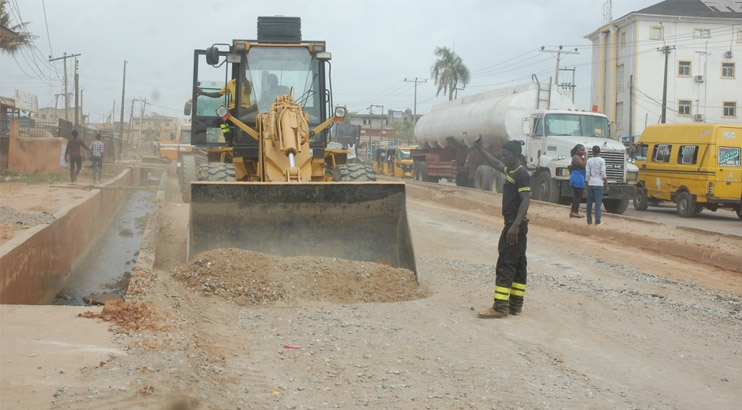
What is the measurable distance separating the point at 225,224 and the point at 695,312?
5.33m

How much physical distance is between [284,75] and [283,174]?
71.2 inches

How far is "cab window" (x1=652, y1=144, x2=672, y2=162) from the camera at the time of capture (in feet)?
71.2

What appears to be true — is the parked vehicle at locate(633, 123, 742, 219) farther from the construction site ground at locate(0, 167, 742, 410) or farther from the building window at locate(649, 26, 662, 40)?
the building window at locate(649, 26, 662, 40)

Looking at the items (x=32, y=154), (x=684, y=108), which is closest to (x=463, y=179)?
(x=32, y=154)

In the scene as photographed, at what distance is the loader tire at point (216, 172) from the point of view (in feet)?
34.3

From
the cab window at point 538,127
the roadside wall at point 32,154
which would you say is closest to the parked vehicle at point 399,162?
the roadside wall at point 32,154

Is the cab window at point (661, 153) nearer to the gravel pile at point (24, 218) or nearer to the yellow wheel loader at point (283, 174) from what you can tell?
the yellow wheel loader at point (283, 174)

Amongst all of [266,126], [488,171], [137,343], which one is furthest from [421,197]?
[137,343]

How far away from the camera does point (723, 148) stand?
19.9 m

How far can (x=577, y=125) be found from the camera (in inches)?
869

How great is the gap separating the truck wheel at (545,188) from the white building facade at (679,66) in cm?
3425

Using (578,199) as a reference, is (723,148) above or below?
above

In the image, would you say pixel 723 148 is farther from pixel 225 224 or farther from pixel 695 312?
pixel 225 224

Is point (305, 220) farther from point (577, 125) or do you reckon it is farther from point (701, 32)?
point (701, 32)
